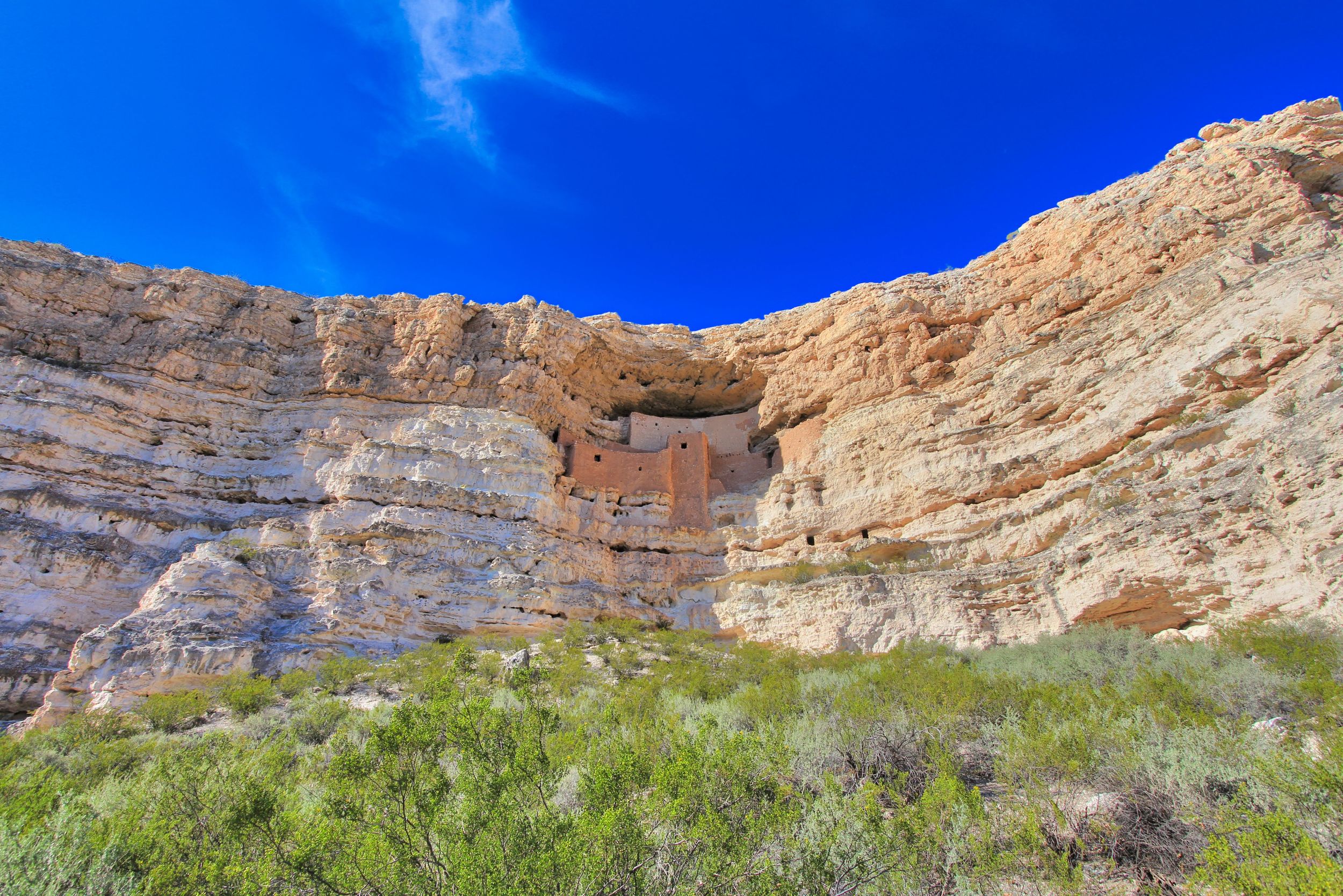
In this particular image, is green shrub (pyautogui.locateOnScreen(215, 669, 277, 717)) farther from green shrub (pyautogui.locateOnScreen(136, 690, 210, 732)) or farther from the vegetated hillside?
the vegetated hillside

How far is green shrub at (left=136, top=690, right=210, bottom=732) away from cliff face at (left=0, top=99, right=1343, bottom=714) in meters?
0.92

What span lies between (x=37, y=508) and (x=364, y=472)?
6160 mm

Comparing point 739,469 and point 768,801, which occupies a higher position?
point 739,469

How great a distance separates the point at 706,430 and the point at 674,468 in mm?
2844

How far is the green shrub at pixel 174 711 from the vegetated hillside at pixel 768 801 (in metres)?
2.38

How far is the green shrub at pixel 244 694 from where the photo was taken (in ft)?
35.1

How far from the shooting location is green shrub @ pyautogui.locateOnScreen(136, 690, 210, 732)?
397 inches

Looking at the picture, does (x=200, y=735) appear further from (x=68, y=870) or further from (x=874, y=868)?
(x=874, y=868)

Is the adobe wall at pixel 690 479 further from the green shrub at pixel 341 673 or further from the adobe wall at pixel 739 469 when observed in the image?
the green shrub at pixel 341 673

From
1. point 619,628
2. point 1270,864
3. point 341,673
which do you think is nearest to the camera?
point 1270,864

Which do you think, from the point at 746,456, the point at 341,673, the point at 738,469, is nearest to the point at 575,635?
the point at 341,673

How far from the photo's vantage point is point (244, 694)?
35.4ft

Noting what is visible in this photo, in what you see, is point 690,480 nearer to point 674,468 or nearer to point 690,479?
point 690,479

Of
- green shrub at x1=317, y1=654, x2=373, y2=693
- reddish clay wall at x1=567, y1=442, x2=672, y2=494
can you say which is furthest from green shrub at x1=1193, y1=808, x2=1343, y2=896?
reddish clay wall at x1=567, y1=442, x2=672, y2=494
